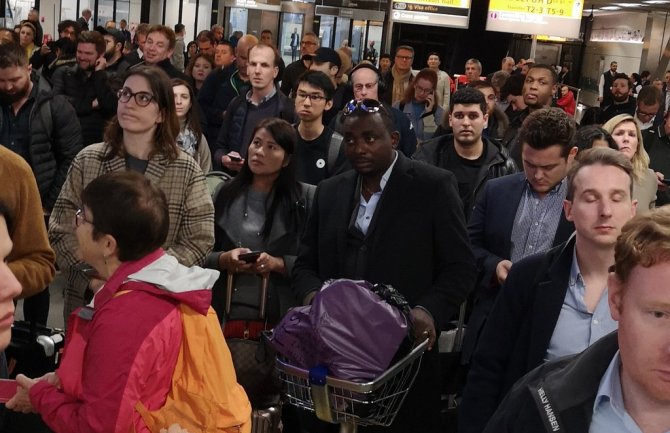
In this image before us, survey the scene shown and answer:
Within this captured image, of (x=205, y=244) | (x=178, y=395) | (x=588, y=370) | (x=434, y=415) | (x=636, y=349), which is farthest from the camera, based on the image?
(x=205, y=244)

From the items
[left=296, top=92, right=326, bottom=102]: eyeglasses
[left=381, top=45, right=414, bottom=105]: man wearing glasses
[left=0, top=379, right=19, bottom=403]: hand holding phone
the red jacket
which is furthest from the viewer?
[left=381, top=45, right=414, bottom=105]: man wearing glasses

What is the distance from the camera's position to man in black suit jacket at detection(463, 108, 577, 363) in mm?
4012

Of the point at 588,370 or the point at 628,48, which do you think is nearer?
the point at 588,370

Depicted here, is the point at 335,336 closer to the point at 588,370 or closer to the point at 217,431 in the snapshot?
the point at 217,431

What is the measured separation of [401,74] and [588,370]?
9.26 m

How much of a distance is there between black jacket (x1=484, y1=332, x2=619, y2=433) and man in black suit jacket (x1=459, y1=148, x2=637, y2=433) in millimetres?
923

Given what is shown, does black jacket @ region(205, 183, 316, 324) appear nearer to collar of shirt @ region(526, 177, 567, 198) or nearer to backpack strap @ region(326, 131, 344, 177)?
Answer: backpack strap @ region(326, 131, 344, 177)

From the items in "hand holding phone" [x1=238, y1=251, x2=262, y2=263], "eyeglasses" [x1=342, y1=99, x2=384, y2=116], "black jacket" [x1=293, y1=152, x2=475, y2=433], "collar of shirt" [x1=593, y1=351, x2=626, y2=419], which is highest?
"eyeglasses" [x1=342, y1=99, x2=384, y2=116]

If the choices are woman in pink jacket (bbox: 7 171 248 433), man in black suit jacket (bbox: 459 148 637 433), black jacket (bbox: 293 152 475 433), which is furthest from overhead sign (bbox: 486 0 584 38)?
woman in pink jacket (bbox: 7 171 248 433)

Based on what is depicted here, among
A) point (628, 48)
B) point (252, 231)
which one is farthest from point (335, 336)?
point (628, 48)

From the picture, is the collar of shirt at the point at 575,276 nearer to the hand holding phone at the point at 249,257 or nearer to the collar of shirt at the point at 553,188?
the collar of shirt at the point at 553,188

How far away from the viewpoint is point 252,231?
4387 mm

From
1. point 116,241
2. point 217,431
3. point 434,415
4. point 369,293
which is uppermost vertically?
point 116,241

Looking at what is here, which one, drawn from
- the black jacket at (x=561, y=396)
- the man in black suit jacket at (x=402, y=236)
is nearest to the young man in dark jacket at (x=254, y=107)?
the man in black suit jacket at (x=402, y=236)
